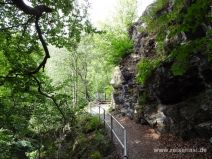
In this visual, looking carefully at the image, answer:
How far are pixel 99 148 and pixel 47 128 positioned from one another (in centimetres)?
655

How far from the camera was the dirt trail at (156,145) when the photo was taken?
31.0 feet

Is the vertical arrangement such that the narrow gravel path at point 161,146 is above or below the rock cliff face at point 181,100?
below

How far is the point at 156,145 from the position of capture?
37.0 ft

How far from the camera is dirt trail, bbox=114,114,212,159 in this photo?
9.46 meters

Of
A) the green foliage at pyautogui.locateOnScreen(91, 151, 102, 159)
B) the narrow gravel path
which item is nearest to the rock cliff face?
the narrow gravel path

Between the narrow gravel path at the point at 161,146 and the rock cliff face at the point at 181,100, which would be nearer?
the narrow gravel path at the point at 161,146

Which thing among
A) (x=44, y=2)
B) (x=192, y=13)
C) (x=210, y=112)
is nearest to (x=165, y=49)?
(x=210, y=112)

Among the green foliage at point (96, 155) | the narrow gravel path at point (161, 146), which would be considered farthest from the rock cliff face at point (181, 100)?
the green foliage at point (96, 155)

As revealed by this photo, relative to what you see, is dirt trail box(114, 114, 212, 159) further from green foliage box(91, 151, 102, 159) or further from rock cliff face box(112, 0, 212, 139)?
green foliage box(91, 151, 102, 159)

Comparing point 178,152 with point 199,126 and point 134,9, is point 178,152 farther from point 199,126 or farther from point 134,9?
point 134,9

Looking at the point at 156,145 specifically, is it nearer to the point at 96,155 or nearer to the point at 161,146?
the point at 161,146

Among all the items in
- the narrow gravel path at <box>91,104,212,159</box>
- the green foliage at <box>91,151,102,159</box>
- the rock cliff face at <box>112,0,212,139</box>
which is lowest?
the green foliage at <box>91,151,102,159</box>

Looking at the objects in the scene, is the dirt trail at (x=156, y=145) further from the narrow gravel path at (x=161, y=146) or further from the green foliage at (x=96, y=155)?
the green foliage at (x=96, y=155)

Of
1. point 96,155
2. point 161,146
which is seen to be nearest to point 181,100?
point 161,146
